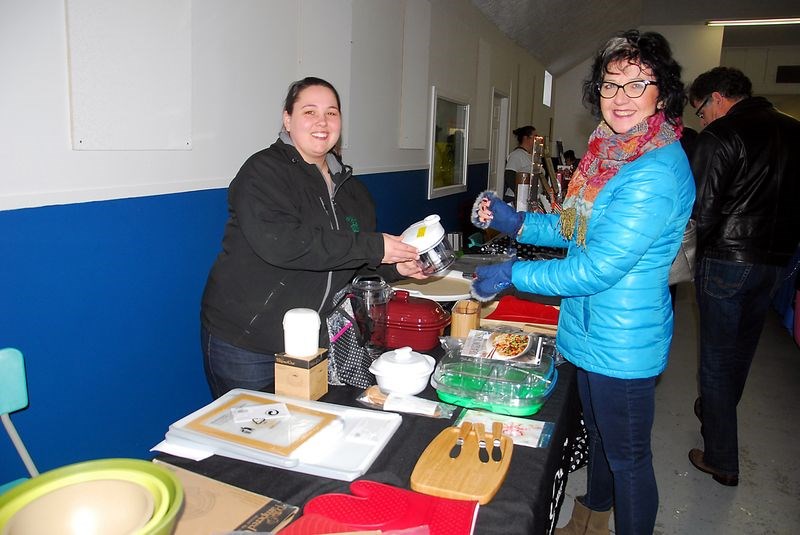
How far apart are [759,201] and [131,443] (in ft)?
8.75

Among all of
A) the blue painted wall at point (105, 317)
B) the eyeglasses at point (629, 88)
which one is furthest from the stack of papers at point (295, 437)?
the eyeglasses at point (629, 88)

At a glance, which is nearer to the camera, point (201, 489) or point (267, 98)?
point (201, 489)

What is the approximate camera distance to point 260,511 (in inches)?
37.4

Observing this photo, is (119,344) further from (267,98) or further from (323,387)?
(267,98)

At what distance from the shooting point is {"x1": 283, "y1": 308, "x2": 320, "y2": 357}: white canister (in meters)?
1.33

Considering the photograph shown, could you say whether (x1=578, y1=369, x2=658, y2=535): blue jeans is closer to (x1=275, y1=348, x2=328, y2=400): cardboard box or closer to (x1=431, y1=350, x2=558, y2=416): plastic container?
(x1=431, y1=350, x2=558, y2=416): plastic container

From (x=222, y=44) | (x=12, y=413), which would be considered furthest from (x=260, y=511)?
(x=222, y=44)

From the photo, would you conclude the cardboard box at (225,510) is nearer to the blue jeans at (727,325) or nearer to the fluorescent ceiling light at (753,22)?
the blue jeans at (727,325)

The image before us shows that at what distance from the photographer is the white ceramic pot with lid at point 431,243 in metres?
1.46

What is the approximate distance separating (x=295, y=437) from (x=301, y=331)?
0.28m

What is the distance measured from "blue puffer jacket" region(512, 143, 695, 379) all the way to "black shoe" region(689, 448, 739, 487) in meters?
1.52

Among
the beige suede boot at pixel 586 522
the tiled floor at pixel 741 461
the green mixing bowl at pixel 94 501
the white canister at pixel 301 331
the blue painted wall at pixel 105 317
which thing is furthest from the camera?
the tiled floor at pixel 741 461

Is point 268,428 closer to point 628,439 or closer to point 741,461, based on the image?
point 628,439

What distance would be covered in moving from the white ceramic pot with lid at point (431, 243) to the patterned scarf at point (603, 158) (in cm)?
34
